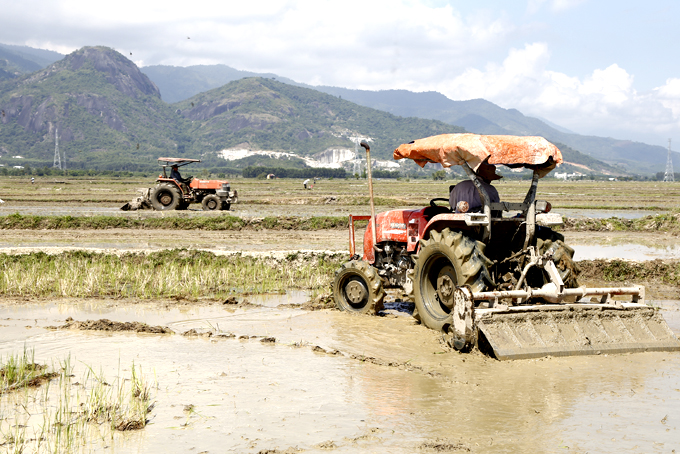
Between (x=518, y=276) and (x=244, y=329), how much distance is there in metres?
3.78

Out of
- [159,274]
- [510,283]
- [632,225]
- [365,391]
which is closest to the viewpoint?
[365,391]

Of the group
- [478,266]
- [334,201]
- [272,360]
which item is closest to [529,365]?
[478,266]

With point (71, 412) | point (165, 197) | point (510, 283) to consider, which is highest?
point (165, 197)

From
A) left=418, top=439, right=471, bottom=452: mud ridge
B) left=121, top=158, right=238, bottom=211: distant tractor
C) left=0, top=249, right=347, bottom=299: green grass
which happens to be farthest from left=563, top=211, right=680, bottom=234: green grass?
left=418, top=439, right=471, bottom=452: mud ridge

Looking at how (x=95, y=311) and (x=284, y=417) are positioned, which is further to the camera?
(x=95, y=311)

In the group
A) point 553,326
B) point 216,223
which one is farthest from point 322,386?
point 216,223

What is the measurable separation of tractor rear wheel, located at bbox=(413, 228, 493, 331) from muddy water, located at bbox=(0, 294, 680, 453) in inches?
12.9

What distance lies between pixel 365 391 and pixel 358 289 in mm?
3496

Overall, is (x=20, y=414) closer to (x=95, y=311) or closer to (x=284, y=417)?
(x=284, y=417)

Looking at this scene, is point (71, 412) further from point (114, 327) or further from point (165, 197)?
point (165, 197)

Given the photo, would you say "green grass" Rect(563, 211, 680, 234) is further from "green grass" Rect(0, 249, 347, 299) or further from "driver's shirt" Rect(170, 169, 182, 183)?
"driver's shirt" Rect(170, 169, 182, 183)

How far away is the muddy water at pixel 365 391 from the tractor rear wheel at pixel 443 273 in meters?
0.33

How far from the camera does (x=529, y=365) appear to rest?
6.86m

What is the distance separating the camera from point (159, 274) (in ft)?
39.9
